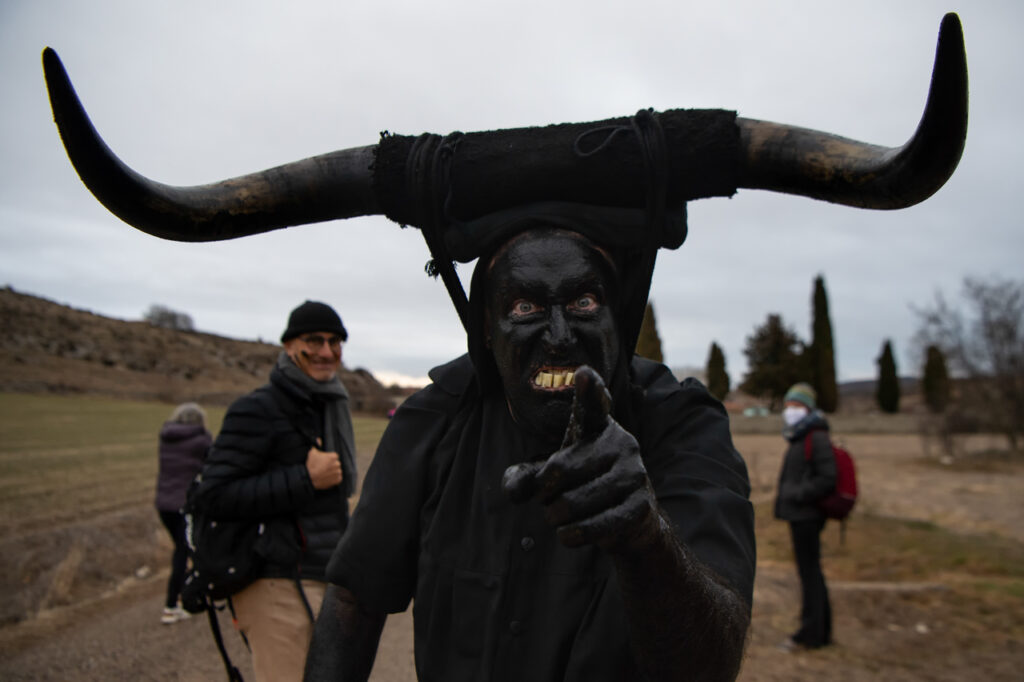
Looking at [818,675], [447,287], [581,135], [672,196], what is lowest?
[818,675]

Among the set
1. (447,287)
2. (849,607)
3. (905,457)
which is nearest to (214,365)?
(905,457)

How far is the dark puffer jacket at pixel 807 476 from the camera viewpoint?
19.0 feet

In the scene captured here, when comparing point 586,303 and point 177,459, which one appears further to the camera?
point 177,459

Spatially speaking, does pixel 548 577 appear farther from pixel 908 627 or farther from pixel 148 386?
pixel 148 386

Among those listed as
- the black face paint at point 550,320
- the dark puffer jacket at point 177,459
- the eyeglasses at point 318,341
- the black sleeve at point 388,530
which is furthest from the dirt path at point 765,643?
the black face paint at point 550,320

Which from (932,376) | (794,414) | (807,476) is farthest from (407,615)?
(932,376)

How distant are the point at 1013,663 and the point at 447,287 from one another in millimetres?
6254

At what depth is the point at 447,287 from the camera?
184cm

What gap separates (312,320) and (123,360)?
4582 centimetres

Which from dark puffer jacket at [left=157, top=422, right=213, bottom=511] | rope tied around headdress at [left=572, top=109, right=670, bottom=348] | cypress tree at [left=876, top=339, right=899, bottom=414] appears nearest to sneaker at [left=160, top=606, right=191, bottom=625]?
dark puffer jacket at [left=157, top=422, right=213, bottom=511]

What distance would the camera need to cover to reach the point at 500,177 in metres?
1.69

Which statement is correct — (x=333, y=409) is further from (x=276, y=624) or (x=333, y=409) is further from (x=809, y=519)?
(x=809, y=519)

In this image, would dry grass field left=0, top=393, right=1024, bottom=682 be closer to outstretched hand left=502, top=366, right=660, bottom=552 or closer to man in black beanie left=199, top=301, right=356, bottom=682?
man in black beanie left=199, top=301, right=356, bottom=682

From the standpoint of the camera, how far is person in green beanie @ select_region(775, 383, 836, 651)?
5.82 meters
